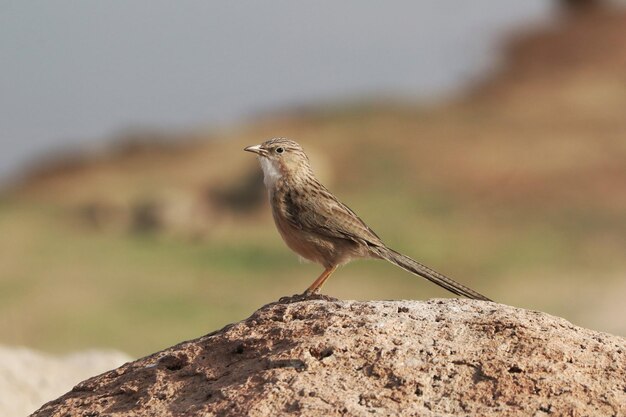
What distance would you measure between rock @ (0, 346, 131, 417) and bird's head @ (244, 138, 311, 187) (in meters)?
2.21

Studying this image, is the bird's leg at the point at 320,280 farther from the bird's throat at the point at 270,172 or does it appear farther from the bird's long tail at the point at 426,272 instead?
the bird's throat at the point at 270,172

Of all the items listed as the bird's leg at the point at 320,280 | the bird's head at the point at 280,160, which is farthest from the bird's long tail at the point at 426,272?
the bird's head at the point at 280,160

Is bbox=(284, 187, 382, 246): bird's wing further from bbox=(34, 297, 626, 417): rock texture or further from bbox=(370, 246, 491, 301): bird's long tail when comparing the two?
bbox=(34, 297, 626, 417): rock texture

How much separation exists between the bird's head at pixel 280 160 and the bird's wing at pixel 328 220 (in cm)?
40

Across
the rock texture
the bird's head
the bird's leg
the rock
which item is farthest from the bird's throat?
the rock texture

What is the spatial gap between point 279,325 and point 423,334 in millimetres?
808

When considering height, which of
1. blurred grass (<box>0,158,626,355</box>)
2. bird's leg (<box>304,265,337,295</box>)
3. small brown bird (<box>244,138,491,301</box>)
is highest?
blurred grass (<box>0,158,626,355</box>)

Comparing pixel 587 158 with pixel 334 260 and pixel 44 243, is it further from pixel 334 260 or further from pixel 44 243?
pixel 334 260

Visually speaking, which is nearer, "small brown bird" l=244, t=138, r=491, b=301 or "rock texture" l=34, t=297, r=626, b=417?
"rock texture" l=34, t=297, r=626, b=417

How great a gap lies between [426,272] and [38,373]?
3.58 meters

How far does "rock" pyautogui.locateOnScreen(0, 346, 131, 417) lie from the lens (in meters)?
8.27

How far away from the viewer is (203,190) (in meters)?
31.5

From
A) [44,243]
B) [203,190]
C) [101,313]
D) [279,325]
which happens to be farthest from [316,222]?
[203,190]

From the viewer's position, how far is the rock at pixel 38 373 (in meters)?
8.27
